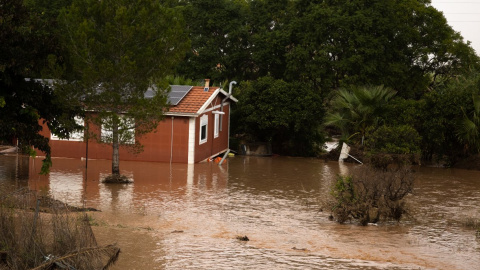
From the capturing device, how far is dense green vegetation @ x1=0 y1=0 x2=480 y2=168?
21.6 m

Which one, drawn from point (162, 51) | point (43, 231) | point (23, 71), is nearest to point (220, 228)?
point (43, 231)

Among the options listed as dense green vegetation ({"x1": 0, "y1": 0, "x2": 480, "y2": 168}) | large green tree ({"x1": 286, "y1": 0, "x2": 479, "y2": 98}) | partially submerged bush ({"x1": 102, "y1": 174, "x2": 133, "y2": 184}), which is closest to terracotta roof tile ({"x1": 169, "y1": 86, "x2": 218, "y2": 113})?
dense green vegetation ({"x1": 0, "y1": 0, "x2": 480, "y2": 168})

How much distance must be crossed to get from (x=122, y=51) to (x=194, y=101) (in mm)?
7145

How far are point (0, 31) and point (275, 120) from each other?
18494 millimetres

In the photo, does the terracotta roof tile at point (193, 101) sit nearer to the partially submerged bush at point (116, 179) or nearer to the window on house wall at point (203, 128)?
the window on house wall at point (203, 128)

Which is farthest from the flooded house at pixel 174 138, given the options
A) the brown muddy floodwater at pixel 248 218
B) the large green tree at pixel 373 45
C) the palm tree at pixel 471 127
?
the palm tree at pixel 471 127

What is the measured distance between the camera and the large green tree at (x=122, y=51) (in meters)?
22.0

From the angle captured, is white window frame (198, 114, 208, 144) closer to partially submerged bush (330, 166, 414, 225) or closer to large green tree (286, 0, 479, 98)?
large green tree (286, 0, 479, 98)

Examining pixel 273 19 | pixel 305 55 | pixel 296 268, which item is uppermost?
pixel 273 19

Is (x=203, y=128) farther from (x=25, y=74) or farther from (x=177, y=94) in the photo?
(x=25, y=74)

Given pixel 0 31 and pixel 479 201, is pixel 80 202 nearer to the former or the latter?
pixel 0 31

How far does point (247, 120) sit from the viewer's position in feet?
114

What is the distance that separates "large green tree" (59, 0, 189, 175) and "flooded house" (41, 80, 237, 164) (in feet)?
16.2

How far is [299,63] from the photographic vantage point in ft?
125
